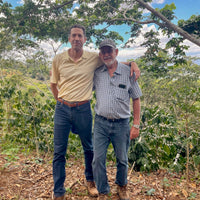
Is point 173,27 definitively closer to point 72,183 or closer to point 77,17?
point 77,17

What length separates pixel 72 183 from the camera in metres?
2.80

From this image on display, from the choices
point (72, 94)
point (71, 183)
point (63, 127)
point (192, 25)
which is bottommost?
point (71, 183)

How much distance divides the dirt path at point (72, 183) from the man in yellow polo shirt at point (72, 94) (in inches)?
17.9

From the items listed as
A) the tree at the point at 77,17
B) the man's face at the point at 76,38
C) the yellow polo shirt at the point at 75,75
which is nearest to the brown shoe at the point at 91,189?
the yellow polo shirt at the point at 75,75

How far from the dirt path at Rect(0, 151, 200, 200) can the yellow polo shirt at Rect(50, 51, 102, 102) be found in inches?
53.0

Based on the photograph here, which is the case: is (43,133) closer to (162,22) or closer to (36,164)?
(36,164)

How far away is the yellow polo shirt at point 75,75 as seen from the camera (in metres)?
2.23

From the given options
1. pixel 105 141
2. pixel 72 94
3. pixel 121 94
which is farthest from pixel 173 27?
pixel 105 141

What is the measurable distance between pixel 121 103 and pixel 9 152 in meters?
2.90

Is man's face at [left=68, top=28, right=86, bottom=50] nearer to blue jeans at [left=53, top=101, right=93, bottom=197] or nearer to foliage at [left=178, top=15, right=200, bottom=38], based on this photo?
blue jeans at [left=53, top=101, right=93, bottom=197]

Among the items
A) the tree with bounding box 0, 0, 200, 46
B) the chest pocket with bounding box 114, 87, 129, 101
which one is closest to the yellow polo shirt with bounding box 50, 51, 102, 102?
the chest pocket with bounding box 114, 87, 129, 101

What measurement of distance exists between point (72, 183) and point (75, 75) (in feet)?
5.23

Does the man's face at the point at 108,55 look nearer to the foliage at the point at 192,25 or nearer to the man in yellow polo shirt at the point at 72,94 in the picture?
the man in yellow polo shirt at the point at 72,94

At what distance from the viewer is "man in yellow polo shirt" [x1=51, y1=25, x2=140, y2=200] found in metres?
2.23
